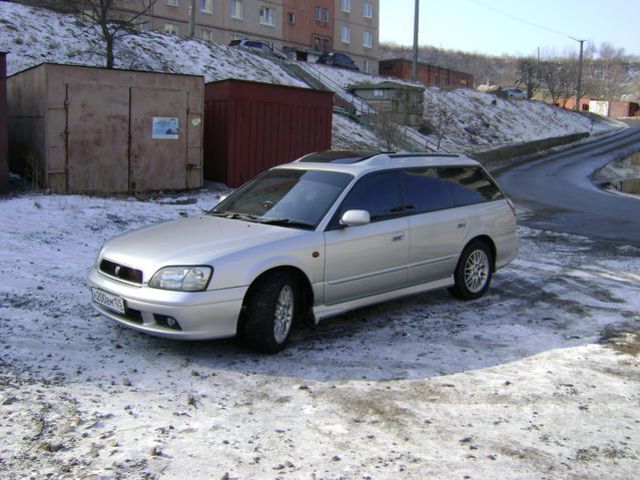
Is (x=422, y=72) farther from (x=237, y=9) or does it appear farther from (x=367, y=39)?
(x=237, y=9)

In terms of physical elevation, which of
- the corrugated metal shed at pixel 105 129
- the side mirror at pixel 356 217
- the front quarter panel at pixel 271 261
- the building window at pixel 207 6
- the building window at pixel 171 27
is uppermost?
the building window at pixel 207 6

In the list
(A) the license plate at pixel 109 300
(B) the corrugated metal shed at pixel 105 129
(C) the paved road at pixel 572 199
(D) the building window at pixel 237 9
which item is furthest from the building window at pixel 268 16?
(A) the license plate at pixel 109 300

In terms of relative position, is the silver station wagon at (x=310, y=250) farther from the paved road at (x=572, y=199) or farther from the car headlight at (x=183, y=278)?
the paved road at (x=572, y=199)

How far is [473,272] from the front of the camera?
720 centimetres

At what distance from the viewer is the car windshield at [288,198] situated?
5820 millimetres

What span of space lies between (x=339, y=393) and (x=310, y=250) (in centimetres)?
135

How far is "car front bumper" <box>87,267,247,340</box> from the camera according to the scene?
4.84 m

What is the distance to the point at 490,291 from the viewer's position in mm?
7703

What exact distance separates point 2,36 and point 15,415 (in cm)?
2024

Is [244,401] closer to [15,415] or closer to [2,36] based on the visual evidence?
[15,415]

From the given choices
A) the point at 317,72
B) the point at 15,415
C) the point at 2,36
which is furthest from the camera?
the point at 317,72

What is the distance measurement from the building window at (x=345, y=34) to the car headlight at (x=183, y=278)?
61.9 meters

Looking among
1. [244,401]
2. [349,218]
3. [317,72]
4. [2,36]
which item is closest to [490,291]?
[349,218]

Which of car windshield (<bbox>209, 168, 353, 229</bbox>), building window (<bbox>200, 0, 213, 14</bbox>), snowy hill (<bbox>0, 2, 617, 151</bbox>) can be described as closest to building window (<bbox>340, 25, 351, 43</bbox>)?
building window (<bbox>200, 0, 213, 14</bbox>)
